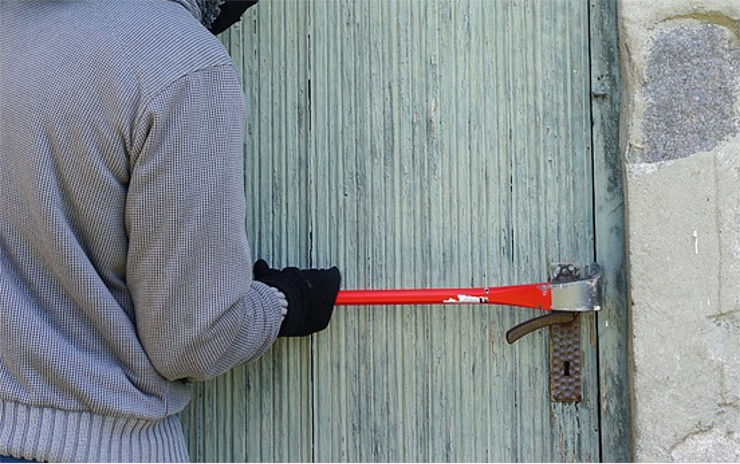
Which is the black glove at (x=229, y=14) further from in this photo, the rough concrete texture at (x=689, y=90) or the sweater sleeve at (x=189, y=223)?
the rough concrete texture at (x=689, y=90)

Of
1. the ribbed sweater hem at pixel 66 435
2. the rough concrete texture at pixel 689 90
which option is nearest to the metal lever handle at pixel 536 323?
the rough concrete texture at pixel 689 90

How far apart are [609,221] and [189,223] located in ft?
2.53

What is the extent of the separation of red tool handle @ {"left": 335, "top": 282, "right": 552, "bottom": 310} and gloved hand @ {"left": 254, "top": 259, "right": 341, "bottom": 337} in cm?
5

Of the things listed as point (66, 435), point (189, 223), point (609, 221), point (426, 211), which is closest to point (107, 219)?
point (189, 223)

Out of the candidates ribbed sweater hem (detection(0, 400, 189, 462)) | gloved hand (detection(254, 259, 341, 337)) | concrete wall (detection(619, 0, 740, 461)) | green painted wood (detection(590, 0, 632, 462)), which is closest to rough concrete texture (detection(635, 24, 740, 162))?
concrete wall (detection(619, 0, 740, 461))

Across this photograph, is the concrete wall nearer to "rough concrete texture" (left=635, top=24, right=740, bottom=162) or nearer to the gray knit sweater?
"rough concrete texture" (left=635, top=24, right=740, bottom=162)

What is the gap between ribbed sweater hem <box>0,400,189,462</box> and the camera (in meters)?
1.57

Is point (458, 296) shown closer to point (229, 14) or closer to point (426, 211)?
point (426, 211)

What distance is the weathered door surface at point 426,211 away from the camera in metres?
1.94

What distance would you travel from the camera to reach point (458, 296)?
190cm

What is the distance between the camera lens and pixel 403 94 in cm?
200

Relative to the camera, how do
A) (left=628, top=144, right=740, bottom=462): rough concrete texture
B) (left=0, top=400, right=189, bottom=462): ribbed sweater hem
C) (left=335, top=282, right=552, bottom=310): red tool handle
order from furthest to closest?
1. (left=335, top=282, right=552, bottom=310): red tool handle
2. (left=628, top=144, right=740, bottom=462): rough concrete texture
3. (left=0, top=400, right=189, bottom=462): ribbed sweater hem

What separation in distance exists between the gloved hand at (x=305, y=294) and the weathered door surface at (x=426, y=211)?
111 mm

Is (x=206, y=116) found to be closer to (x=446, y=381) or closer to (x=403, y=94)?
(x=403, y=94)
